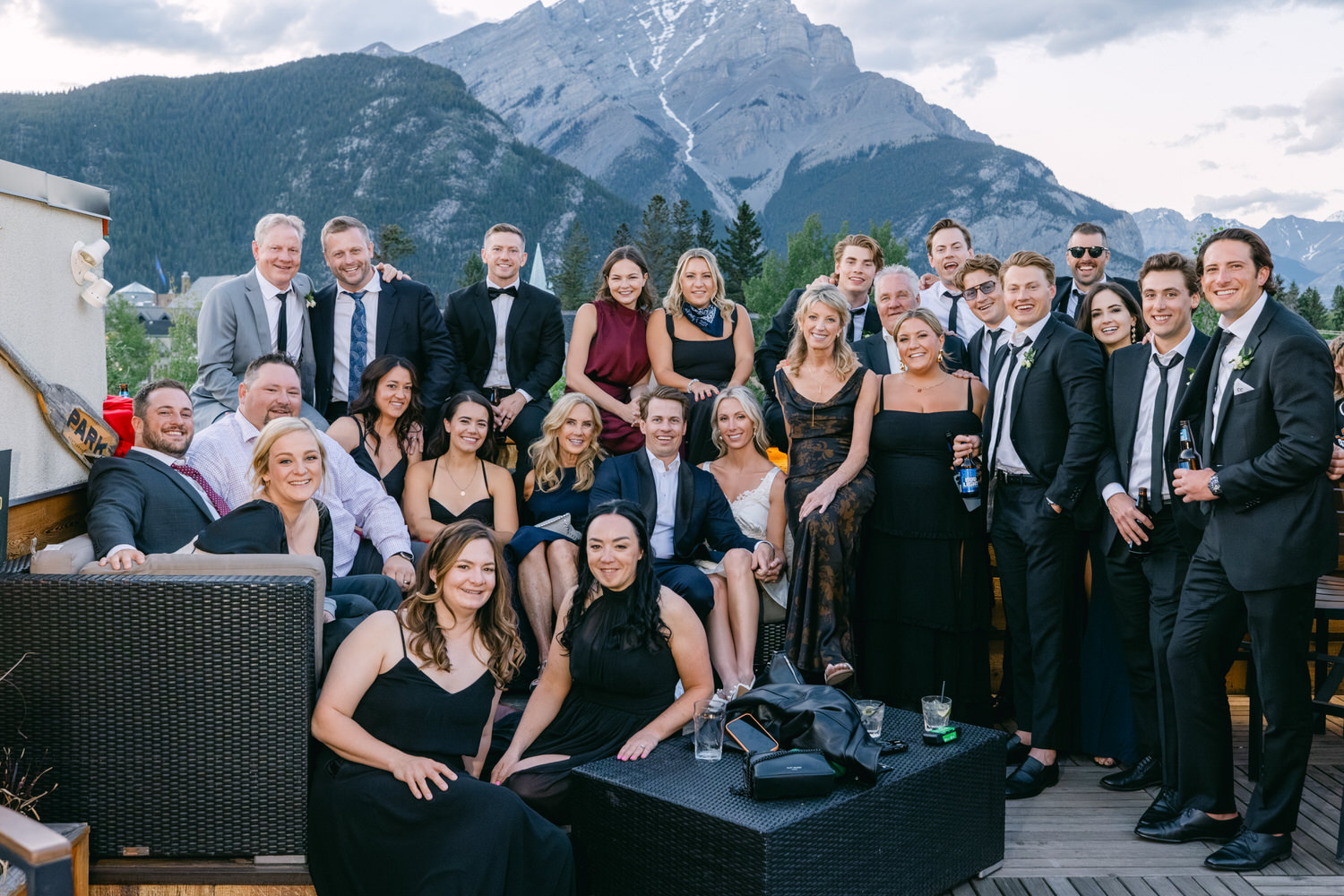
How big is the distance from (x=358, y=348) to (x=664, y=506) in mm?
1764

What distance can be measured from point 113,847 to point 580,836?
1219mm

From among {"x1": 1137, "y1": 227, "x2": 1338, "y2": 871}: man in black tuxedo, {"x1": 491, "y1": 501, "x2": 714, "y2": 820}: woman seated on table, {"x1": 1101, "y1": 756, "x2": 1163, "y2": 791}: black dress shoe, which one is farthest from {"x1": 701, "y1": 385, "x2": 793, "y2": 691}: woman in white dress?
{"x1": 1137, "y1": 227, "x2": 1338, "y2": 871}: man in black tuxedo

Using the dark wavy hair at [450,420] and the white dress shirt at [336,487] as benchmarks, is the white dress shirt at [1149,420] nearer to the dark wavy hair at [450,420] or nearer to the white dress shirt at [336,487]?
the dark wavy hair at [450,420]

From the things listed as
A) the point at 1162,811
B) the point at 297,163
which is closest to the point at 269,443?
the point at 1162,811

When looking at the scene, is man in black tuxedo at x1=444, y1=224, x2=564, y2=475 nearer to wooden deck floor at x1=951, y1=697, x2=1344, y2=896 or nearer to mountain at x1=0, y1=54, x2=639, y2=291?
wooden deck floor at x1=951, y1=697, x2=1344, y2=896

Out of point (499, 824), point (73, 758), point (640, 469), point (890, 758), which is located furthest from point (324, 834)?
point (640, 469)

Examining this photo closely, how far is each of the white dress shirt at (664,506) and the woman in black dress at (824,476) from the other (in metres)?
0.50

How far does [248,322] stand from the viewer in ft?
15.0

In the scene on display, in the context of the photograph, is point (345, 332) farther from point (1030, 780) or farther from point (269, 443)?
point (1030, 780)

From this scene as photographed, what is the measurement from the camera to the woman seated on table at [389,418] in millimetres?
4414

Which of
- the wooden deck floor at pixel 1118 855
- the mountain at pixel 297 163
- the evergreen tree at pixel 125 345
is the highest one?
the mountain at pixel 297 163

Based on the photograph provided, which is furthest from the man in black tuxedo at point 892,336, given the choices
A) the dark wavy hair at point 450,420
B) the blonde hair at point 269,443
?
the blonde hair at point 269,443

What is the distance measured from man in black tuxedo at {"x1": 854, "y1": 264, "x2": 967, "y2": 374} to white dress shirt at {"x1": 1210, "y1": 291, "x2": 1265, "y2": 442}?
1.30 meters

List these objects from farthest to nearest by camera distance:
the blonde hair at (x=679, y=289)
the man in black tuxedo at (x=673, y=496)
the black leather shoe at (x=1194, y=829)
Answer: the blonde hair at (x=679, y=289) → the man in black tuxedo at (x=673, y=496) → the black leather shoe at (x=1194, y=829)
